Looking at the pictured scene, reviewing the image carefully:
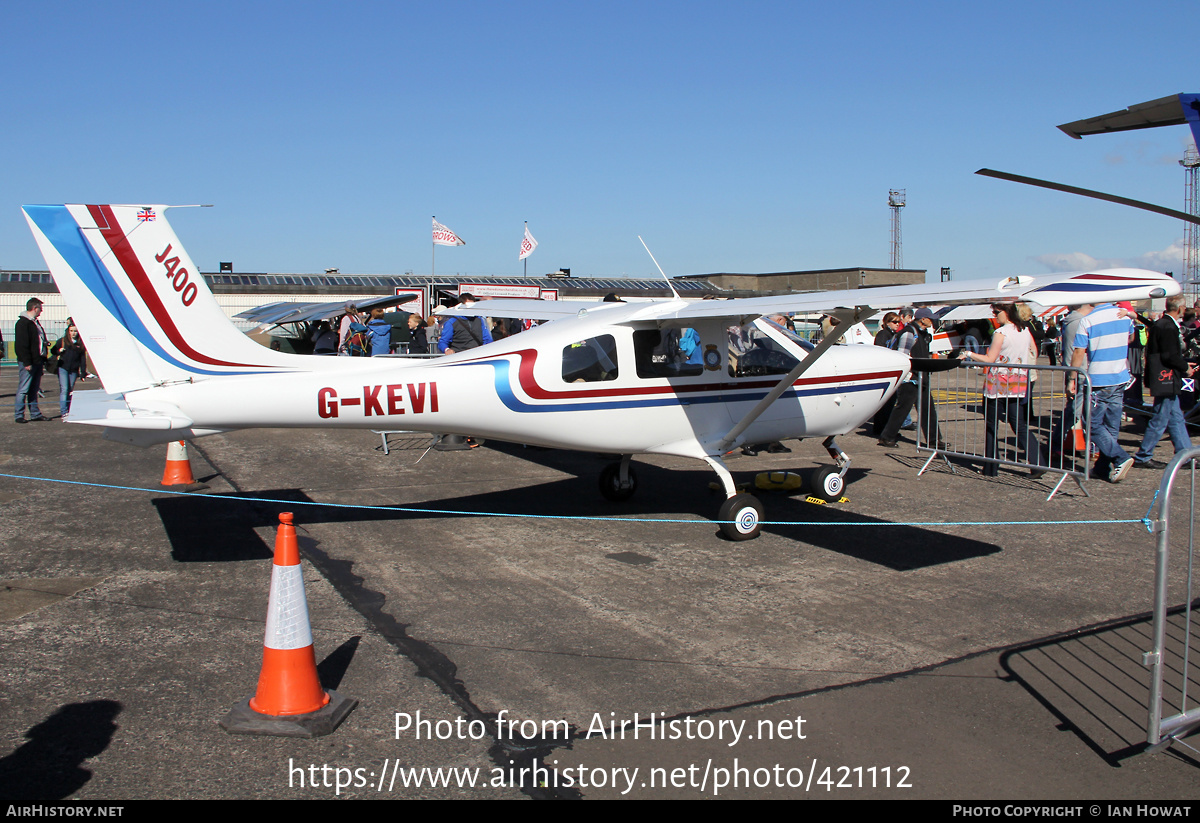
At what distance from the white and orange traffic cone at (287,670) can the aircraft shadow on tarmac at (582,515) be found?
2.86 metres

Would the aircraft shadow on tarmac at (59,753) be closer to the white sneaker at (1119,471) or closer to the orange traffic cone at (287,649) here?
the orange traffic cone at (287,649)

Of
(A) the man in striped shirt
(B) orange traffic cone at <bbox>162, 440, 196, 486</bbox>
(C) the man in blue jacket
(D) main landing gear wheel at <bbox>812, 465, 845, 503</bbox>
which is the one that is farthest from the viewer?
(C) the man in blue jacket

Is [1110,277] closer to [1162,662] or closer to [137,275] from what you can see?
[1162,662]

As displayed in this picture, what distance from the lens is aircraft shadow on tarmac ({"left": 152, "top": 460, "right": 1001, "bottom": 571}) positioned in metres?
6.76

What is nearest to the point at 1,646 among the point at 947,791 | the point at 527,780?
the point at 527,780

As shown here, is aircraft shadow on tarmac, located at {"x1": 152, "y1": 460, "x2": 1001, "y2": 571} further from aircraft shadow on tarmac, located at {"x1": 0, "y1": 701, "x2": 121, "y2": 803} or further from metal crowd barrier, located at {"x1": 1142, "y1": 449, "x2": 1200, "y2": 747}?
aircraft shadow on tarmac, located at {"x1": 0, "y1": 701, "x2": 121, "y2": 803}

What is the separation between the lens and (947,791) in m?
3.35

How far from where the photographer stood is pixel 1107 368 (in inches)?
369

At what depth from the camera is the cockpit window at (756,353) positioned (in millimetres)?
7863

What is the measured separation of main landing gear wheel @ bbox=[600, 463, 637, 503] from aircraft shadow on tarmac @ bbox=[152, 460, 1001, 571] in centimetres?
12

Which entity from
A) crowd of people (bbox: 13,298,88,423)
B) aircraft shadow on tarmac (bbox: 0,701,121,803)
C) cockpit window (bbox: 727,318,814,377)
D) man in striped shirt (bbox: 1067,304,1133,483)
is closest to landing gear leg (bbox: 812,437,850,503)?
cockpit window (bbox: 727,318,814,377)

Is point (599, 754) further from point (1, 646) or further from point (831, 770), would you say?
point (1, 646)

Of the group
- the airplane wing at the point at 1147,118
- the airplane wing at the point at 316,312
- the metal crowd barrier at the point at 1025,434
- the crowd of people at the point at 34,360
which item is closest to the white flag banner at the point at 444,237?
the airplane wing at the point at 316,312

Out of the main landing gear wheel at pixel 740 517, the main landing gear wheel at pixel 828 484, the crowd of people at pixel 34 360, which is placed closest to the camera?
the main landing gear wheel at pixel 740 517
